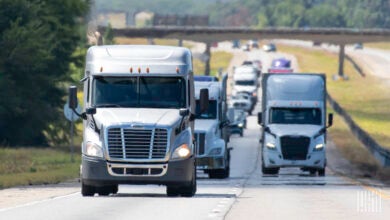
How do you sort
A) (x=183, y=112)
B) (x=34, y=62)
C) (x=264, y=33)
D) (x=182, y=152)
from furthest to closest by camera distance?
1. (x=264, y=33)
2. (x=34, y=62)
3. (x=183, y=112)
4. (x=182, y=152)

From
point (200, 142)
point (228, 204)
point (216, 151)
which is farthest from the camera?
point (216, 151)

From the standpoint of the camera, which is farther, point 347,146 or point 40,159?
point 347,146

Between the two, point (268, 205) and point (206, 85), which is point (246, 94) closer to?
point (206, 85)

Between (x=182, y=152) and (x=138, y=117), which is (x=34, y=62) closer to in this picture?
(x=138, y=117)

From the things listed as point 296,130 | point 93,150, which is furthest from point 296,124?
point 93,150

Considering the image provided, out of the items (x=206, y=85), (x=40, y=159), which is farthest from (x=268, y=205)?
(x=40, y=159)

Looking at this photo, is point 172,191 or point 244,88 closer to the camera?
point 172,191

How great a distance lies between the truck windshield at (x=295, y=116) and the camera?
48.2 meters

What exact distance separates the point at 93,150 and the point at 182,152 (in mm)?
1843

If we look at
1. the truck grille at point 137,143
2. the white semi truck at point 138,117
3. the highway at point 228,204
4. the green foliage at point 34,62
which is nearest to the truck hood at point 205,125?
the highway at point 228,204

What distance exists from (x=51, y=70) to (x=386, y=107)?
66699mm

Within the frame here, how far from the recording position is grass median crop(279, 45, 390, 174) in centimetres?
7562

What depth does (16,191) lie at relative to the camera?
3350cm

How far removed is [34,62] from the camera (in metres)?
64.6
